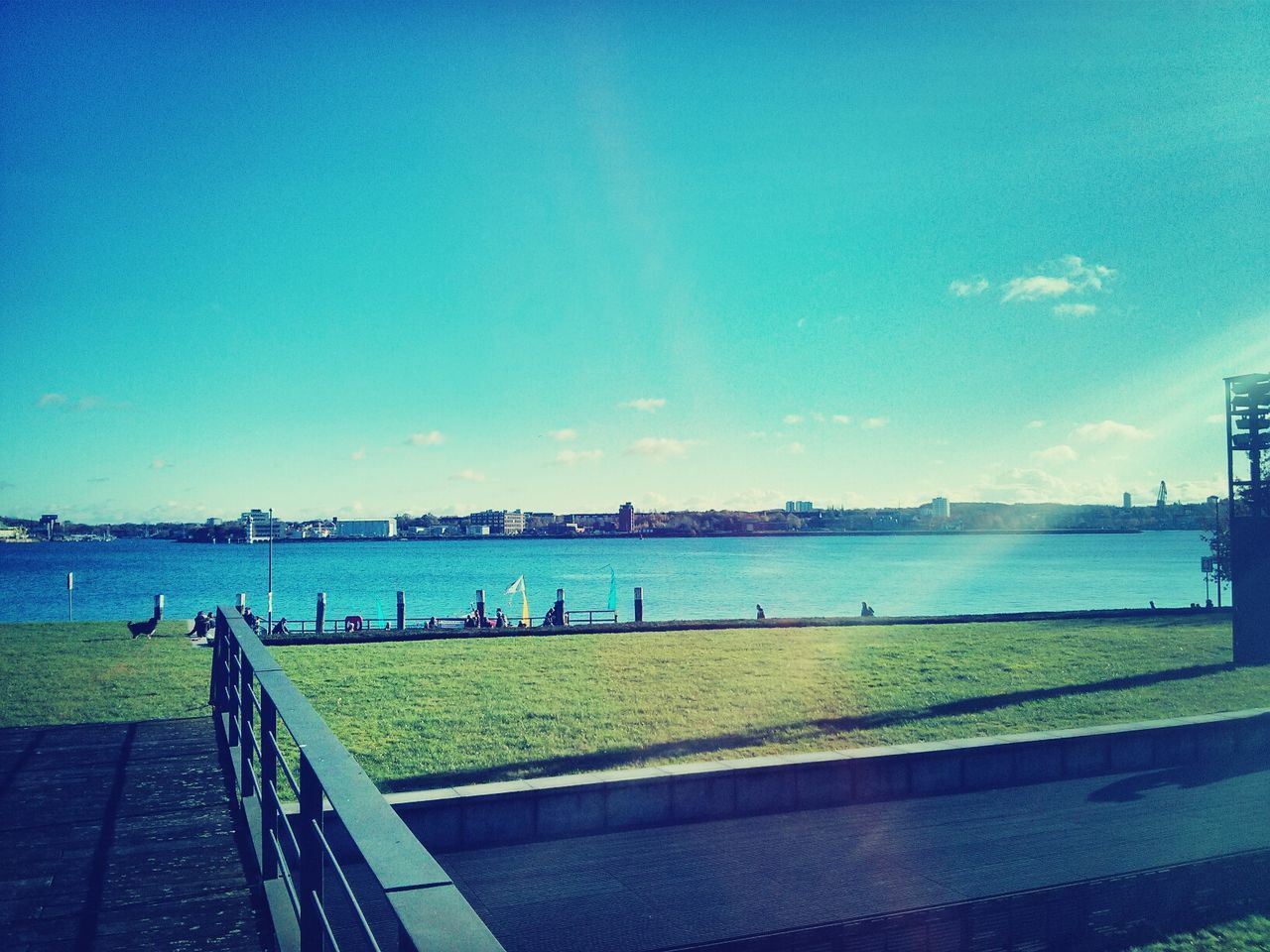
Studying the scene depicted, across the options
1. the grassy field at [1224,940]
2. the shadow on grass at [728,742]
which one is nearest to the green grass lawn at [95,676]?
the shadow on grass at [728,742]

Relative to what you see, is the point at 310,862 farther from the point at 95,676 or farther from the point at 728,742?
the point at 95,676

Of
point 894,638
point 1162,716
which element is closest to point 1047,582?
point 894,638

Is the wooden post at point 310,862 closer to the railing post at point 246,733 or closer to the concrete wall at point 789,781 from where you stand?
the railing post at point 246,733

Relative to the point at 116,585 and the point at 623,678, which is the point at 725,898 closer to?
the point at 623,678

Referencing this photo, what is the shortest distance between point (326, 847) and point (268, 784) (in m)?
1.49

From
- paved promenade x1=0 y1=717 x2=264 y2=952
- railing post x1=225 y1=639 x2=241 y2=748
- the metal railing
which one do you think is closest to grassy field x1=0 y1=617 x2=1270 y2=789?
railing post x1=225 y1=639 x2=241 y2=748

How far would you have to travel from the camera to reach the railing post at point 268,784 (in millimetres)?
4008

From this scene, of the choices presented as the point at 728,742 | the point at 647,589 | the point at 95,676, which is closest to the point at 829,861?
the point at 728,742

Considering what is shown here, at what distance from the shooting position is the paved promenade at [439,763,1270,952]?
18.8ft

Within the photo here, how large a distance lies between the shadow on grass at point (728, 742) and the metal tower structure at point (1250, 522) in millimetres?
4085

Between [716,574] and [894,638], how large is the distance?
11299cm

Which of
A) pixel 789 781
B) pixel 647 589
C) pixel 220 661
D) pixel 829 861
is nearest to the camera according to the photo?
pixel 829 861

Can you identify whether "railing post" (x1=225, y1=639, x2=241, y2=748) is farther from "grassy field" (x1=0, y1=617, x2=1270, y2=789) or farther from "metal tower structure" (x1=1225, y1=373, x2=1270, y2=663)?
"metal tower structure" (x1=1225, y1=373, x2=1270, y2=663)

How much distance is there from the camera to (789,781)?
7.87 metres
